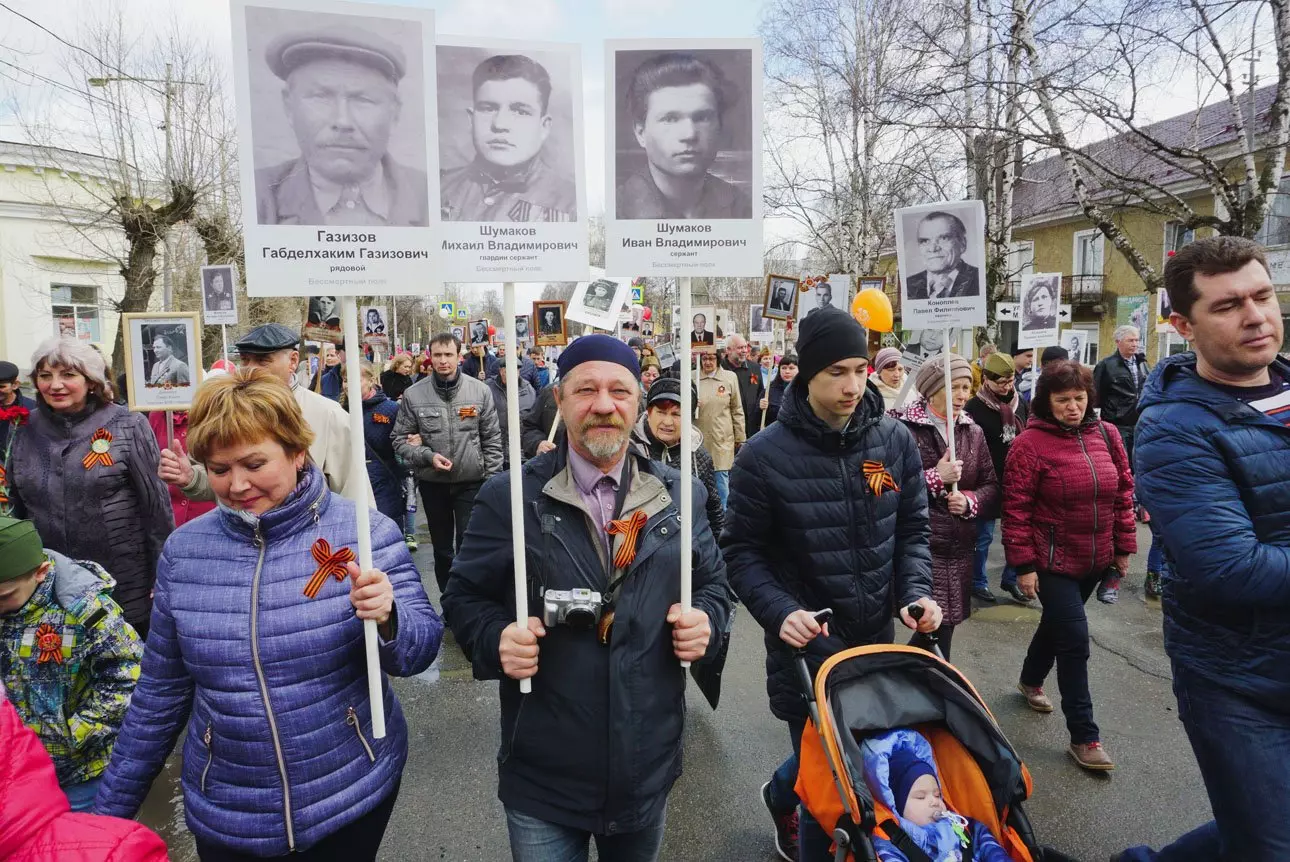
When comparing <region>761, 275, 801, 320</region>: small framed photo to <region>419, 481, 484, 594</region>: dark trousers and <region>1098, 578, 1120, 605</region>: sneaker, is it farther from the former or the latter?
<region>1098, 578, 1120, 605</region>: sneaker

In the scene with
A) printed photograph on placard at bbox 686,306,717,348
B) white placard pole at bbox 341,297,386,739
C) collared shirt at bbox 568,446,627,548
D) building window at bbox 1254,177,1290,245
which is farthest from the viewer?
building window at bbox 1254,177,1290,245

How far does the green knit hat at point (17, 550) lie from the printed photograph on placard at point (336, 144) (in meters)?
1.22

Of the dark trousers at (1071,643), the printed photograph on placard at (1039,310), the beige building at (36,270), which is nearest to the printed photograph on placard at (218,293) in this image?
the dark trousers at (1071,643)

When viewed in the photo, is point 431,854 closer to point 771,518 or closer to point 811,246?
point 771,518

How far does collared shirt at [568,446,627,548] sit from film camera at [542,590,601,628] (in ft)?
0.88

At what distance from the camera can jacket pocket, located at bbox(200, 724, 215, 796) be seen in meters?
1.92

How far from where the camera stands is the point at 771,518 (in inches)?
111

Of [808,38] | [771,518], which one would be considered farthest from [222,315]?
[808,38]

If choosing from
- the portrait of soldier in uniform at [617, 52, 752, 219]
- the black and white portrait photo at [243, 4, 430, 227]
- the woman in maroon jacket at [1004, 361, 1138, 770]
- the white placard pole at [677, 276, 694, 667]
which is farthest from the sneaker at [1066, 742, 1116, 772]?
the black and white portrait photo at [243, 4, 430, 227]

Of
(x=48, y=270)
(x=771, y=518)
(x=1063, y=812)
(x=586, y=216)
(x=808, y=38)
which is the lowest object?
(x=1063, y=812)

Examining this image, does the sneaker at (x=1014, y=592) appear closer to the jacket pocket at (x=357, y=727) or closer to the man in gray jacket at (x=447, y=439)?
the man in gray jacket at (x=447, y=439)

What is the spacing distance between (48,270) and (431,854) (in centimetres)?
2738

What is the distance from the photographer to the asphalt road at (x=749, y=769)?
3.26 m

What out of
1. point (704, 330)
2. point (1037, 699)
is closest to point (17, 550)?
point (1037, 699)
